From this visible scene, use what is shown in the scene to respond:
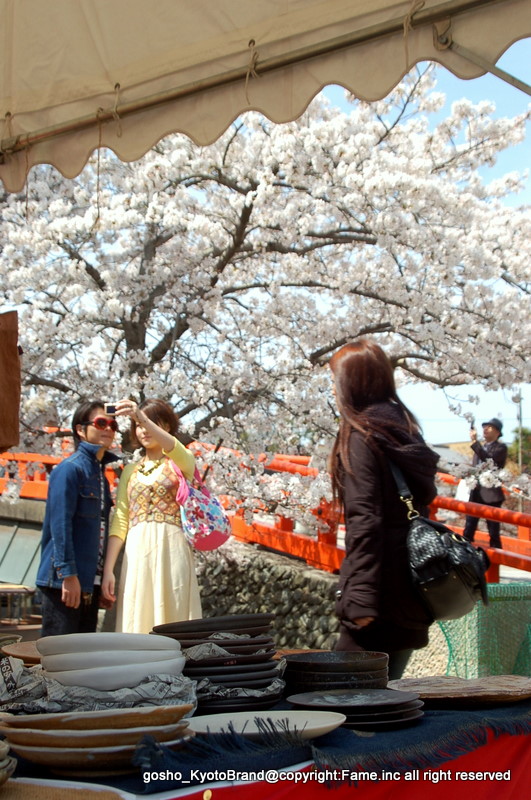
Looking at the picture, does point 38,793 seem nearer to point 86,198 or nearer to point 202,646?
point 202,646

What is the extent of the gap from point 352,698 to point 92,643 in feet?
1.99

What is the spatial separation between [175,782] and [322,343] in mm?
7882

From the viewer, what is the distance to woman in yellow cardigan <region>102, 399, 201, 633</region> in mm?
4496

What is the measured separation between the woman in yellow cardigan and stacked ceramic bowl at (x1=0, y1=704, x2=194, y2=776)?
2.92 m

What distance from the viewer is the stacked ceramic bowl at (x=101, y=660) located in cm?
166

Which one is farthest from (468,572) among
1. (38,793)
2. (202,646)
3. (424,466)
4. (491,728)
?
(38,793)

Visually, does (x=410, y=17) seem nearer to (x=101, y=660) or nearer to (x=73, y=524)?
(x=101, y=660)

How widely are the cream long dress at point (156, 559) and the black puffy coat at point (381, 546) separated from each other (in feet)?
5.94

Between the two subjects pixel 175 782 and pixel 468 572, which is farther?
pixel 468 572

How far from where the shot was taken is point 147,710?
152 cm

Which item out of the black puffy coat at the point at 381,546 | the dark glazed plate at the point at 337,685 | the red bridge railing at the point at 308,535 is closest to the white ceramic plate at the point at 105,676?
the dark glazed plate at the point at 337,685

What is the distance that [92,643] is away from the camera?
169 cm

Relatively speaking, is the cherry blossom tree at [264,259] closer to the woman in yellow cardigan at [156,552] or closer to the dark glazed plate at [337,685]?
the woman in yellow cardigan at [156,552]

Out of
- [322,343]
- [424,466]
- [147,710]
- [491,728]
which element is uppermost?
[322,343]
